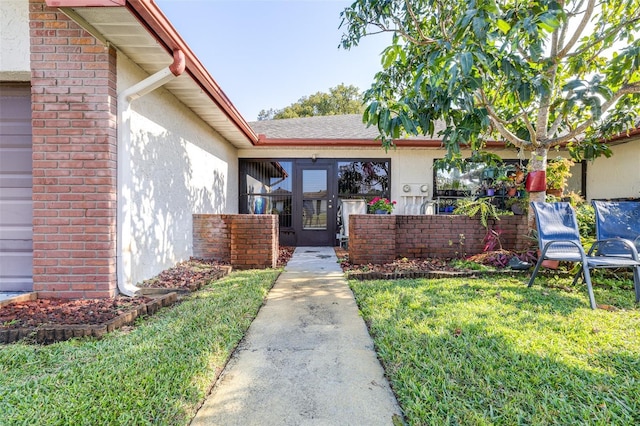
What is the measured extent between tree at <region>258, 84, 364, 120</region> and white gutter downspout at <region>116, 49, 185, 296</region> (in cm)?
2275

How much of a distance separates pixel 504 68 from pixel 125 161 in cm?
427

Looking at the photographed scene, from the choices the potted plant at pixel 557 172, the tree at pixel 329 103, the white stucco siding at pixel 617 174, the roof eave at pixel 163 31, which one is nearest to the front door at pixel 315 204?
the roof eave at pixel 163 31

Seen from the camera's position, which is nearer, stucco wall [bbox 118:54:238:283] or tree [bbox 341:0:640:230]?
tree [bbox 341:0:640:230]

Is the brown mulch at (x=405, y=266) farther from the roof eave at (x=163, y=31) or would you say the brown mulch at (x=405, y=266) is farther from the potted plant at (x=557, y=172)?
the roof eave at (x=163, y=31)

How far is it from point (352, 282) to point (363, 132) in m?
5.87

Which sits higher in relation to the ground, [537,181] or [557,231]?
[537,181]

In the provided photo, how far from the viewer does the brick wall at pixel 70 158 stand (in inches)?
123

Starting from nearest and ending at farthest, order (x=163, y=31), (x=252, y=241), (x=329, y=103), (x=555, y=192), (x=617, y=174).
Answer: (x=163, y=31) → (x=252, y=241) → (x=555, y=192) → (x=617, y=174) → (x=329, y=103)

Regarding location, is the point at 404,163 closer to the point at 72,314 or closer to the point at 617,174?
the point at 617,174

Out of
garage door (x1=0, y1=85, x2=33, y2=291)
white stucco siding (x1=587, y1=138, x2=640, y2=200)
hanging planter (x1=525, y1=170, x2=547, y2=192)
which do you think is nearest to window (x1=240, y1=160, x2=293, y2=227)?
garage door (x1=0, y1=85, x2=33, y2=291)

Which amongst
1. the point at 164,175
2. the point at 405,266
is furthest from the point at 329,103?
the point at 164,175

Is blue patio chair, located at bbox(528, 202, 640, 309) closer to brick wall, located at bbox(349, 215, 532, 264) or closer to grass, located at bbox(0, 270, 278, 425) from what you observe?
brick wall, located at bbox(349, 215, 532, 264)

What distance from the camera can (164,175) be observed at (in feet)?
14.7

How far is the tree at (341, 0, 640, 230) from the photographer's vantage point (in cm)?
305
